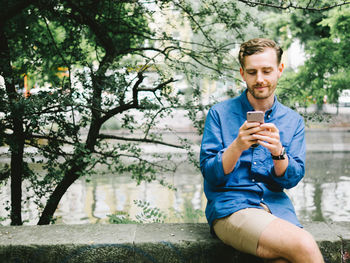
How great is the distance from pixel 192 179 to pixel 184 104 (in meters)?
5.31

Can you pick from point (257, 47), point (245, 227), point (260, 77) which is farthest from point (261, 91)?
point (245, 227)

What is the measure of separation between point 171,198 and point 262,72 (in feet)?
18.2

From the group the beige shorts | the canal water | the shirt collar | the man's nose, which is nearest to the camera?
the beige shorts

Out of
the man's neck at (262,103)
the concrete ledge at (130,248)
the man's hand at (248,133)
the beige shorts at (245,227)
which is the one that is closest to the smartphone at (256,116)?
the man's hand at (248,133)

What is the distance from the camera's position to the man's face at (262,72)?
231cm

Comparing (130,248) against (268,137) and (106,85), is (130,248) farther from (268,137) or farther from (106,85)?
(106,85)

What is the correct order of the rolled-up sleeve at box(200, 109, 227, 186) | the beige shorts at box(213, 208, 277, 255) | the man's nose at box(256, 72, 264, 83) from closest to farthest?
the beige shorts at box(213, 208, 277, 255) → the rolled-up sleeve at box(200, 109, 227, 186) → the man's nose at box(256, 72, 264, 83)

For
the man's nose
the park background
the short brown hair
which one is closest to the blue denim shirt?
the man's nose

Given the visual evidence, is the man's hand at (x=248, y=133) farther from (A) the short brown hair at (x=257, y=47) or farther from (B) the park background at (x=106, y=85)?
(B) the park background at (x=106, y=85)

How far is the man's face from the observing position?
231cm

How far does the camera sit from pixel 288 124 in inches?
94.9

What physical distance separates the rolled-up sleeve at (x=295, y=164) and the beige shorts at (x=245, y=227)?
0.22 m

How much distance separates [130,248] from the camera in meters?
2.54

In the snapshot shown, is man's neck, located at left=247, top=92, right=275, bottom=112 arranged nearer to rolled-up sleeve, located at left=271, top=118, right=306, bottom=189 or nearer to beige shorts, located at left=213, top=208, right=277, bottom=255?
rolled-up sleeve, located at left=271, top=118, right=306, bottom=189
